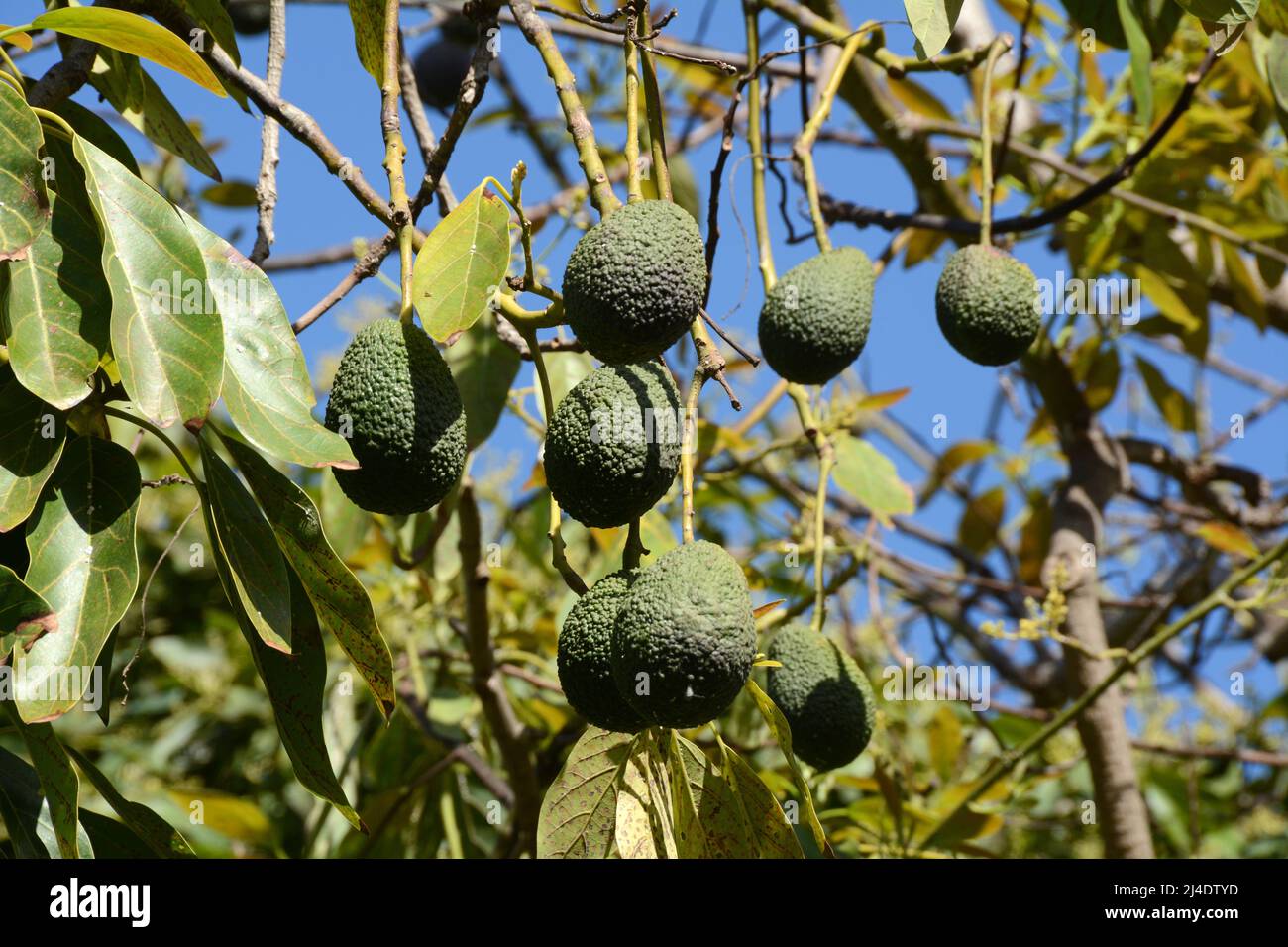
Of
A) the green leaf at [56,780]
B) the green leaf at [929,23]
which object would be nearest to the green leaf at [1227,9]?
the green leaf at [929,23]

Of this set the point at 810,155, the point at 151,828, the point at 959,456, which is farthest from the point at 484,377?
the point at 959,456

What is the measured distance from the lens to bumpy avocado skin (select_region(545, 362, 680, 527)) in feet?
3.60

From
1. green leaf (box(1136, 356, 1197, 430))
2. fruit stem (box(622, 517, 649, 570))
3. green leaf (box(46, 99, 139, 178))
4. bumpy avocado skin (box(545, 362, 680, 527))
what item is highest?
green leaf (box(1136, 356, 1197, 430))

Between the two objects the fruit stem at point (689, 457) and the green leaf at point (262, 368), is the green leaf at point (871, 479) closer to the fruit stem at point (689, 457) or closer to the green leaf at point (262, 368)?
the fruit stem at point (689, 457)

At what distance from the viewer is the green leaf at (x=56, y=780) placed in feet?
4.00

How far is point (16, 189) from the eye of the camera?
43.9 inches

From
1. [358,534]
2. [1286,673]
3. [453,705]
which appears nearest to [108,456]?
[358,534]

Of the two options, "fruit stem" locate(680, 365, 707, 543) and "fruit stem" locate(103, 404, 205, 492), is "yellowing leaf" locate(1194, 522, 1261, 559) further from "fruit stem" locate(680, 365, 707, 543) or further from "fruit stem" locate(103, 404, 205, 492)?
"fruit stem" locate(103, 404, 205, 492)

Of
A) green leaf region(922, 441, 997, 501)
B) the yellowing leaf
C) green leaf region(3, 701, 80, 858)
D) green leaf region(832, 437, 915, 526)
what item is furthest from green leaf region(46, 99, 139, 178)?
green leaf region(922, 441, 997, 501)

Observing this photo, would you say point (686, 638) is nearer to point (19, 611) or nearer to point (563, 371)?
point (19, 611)

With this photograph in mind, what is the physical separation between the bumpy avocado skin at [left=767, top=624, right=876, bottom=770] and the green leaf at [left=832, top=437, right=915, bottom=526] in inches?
19.1

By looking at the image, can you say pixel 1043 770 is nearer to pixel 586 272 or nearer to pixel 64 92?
pixel 586 272

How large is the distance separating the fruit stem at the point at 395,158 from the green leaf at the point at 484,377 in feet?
1.71

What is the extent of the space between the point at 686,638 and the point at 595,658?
13cm
